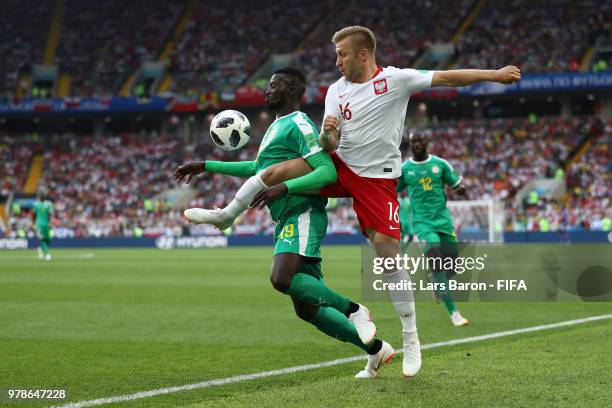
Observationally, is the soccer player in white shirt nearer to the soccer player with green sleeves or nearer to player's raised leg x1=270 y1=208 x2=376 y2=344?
player's raised leg x1=270 y1=208 x2=376 y2=344

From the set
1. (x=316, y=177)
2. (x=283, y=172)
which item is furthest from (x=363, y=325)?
(x=283, y=172)

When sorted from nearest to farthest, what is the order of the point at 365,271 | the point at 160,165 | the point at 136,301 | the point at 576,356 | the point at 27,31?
the point at 576,356, the point at 365,271, the point at 136,301, the point at 160,165, the point at 27,31

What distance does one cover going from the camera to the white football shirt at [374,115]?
583 cm

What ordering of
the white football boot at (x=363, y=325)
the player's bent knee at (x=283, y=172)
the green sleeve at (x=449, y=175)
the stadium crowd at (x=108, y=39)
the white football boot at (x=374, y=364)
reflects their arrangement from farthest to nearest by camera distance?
the stadium crowd at (x=108, y=39), the green sleeve at (x=449, y=175), the white football boot at (x=374, y=364), the player's bent knee at (x=283, y=172), the white football boot at (x=363, y=325)

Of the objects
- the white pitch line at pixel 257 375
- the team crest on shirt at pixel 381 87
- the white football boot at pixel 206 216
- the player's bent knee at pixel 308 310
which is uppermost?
the team crest on shirt at pixel 381 87

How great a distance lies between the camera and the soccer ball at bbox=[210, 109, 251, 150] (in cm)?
655

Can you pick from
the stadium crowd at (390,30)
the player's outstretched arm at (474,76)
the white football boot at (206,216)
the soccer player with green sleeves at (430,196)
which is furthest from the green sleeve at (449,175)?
the stadium crowd at (390,30)

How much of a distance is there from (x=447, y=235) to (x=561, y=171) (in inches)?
1156

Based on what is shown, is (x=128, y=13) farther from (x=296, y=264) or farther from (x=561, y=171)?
(x=296, y=264)

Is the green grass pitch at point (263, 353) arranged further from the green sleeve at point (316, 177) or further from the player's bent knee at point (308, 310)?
the green sleeve at point (316, 177)

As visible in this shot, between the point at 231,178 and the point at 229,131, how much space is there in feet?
126

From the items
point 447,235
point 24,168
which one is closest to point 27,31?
point 24,168

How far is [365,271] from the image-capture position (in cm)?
859

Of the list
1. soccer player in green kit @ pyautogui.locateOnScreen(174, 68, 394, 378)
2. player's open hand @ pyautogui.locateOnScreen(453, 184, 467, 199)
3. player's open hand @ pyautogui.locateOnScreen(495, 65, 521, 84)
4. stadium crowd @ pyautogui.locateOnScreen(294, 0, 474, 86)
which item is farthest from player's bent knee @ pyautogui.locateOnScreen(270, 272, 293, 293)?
stadium crowd @ pyautogui.locateOnScreen(294, 0, 474, 86)
